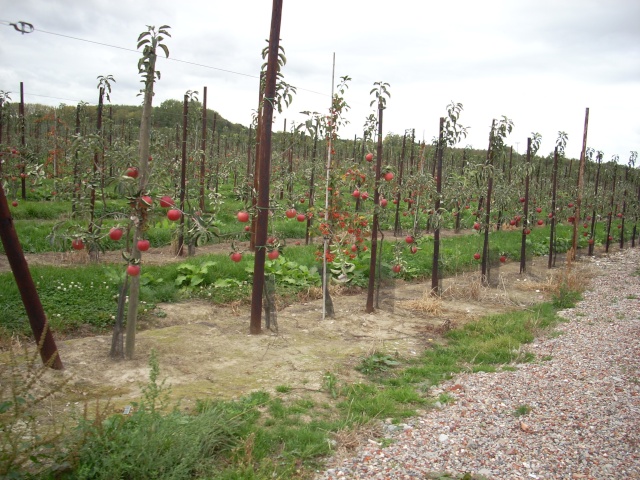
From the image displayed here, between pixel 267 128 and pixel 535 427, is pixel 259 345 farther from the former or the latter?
pixel 535 427

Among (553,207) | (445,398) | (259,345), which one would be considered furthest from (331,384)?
(553,207)

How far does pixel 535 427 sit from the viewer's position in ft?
13.7

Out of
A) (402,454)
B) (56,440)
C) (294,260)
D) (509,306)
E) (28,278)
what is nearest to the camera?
(56,440)

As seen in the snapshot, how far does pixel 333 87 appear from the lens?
7020 millimetres

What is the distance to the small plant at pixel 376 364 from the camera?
5.46 m

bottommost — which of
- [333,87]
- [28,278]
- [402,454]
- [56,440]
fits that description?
[402,454]

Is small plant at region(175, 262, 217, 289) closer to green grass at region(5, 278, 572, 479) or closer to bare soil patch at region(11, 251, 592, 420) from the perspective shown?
bare soil patch at region(11, 251, 592, 420)

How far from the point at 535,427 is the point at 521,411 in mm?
291

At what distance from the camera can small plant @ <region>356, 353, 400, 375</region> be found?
546 centimetres

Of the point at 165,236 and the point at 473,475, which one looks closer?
the point at 473,475

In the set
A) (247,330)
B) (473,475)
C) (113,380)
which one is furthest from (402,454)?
(247,330)

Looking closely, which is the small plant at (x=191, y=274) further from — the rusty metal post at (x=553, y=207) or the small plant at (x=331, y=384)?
the rusty metal post at (x=553, y=207)

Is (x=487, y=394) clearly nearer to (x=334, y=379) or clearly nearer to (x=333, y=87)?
(x=334, y=379)

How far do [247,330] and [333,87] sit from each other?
11.9 feet
